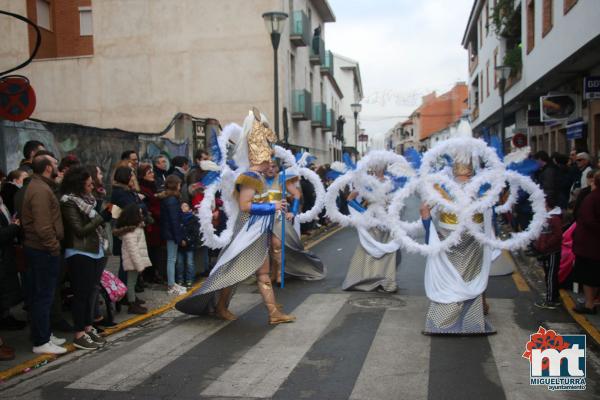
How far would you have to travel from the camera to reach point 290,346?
5.77 metres

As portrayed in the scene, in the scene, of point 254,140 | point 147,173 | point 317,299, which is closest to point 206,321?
point 317,299

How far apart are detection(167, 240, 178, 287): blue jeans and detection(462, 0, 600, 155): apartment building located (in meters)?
4.59

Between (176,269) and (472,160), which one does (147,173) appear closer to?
(176,269)

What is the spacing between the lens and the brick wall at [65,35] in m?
24.7

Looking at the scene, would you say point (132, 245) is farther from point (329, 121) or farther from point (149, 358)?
point (329, 121)

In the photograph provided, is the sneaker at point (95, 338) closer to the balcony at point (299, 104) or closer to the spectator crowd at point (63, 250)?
the spectator crowd at point (63, 250)

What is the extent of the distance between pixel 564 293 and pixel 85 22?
23.2 meters

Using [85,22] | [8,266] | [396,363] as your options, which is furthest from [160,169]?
[85,22]

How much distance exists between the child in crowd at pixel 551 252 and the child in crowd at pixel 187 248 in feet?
15.8

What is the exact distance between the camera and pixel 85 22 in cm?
2491

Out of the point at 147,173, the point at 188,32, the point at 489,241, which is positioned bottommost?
the point at 489,241

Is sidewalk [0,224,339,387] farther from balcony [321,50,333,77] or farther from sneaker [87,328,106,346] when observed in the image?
balcony [321,50,333,77]

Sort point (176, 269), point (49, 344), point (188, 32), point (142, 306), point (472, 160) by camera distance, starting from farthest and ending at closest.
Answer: point (188, 32)
point (176, 269)
point (142, 306)
point (472, 160)
point (49, 344)

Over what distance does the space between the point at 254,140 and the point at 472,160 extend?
8.08 ft
